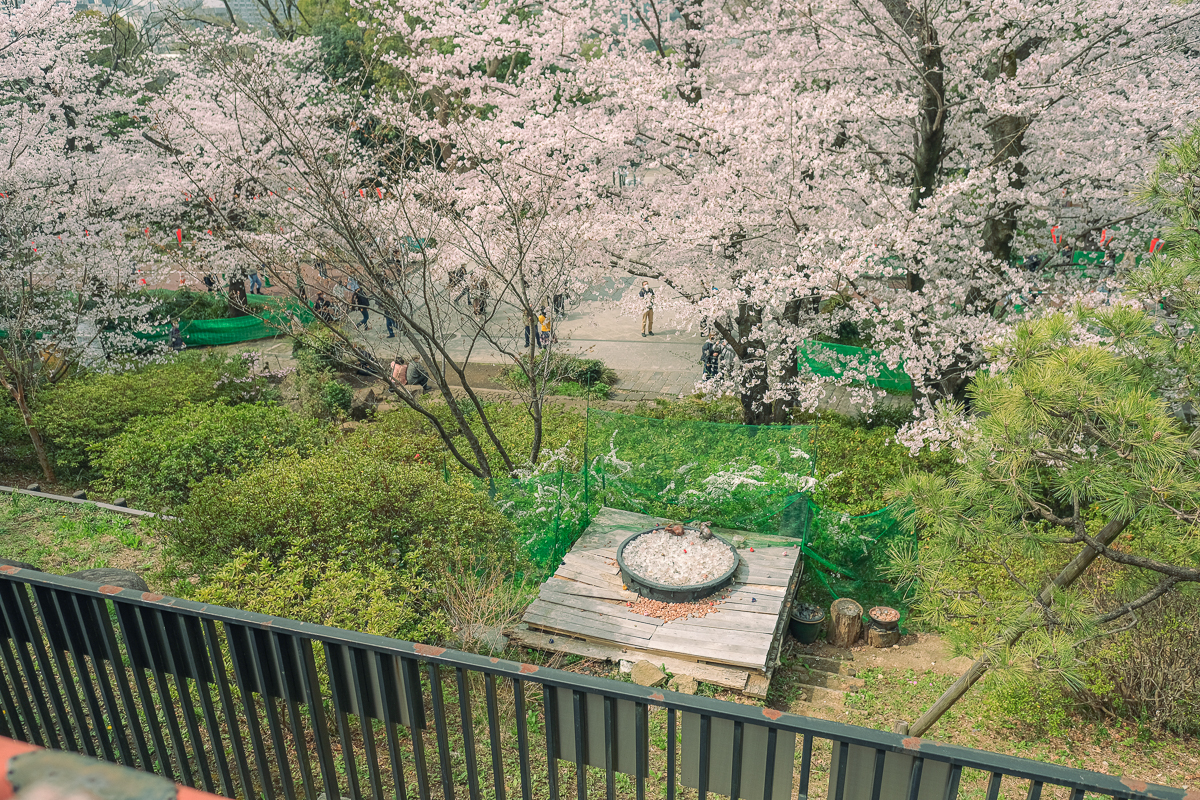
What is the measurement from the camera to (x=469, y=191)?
12.0m

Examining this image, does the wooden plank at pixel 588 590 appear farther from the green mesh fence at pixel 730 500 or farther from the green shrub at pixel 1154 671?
the green shrub at pixel 1154 671

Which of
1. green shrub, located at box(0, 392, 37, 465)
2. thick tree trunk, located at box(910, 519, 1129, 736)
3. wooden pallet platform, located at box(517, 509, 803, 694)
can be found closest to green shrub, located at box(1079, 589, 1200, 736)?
thick tree trunk, located at box(910, 519, 1129, 736)

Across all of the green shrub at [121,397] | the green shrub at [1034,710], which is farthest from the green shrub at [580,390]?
the green shrub at [1034,710]

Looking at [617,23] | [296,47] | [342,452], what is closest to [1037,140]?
[617,23]

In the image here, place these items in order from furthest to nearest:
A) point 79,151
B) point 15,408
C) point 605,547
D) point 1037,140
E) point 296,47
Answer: point 296,47, point 79,151, point 15,408, point 1037,140, point 605,547

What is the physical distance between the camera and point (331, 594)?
18.3 ft

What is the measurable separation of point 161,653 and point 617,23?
39.2 ft

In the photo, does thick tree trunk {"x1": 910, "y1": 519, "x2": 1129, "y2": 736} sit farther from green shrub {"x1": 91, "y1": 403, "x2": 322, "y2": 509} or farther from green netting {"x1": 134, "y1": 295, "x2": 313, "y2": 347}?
green netting {"x1": 134, "y1": 295, "x2": 313, "y2": 347}

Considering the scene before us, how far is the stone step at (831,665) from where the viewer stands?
7859 millimetres

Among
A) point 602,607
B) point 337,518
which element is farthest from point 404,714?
point 602,607

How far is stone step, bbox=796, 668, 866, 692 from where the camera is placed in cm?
745

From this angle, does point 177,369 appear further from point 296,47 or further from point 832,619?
point 832,619

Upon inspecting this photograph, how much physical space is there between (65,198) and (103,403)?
254 inches

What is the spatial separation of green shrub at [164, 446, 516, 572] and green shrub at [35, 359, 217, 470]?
4.37 meters
